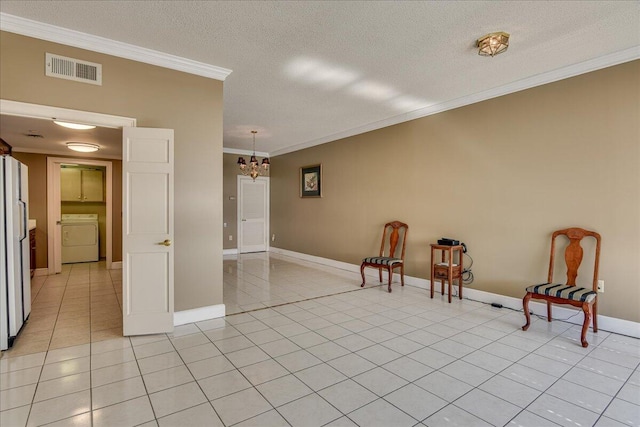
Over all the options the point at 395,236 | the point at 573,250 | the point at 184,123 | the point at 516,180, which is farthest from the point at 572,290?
the point at 184,123

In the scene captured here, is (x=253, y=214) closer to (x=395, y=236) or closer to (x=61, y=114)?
(x=395, y=236)

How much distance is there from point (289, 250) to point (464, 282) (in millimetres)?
4632

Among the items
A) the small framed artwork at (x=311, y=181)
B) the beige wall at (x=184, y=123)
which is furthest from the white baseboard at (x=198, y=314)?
the small framed artwork at (x=311, y=181)

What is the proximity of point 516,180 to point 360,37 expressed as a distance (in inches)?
103

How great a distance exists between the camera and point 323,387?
2.25 metres

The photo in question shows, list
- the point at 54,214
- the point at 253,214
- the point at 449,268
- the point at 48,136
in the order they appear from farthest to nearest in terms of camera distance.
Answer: the point at 253,214
the point at 54,214
the point at 48,136
the point at 449,268

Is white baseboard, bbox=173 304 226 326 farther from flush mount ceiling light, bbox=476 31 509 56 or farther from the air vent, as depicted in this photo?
flush mount ceiling light, bbox=476 31 509 56

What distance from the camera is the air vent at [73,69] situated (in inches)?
110

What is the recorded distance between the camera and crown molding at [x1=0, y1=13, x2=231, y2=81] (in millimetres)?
2633

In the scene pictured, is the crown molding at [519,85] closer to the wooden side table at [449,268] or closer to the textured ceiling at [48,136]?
the wooden side table at [449,268]

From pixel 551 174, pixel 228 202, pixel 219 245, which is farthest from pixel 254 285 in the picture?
pixel 551 174

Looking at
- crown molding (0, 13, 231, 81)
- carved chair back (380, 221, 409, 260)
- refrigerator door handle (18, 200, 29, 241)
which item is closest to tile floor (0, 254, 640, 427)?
refrigerator door handle (18, 200, 29, 241)

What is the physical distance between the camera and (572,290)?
10.2ft

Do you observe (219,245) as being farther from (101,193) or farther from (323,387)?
(101,193)
